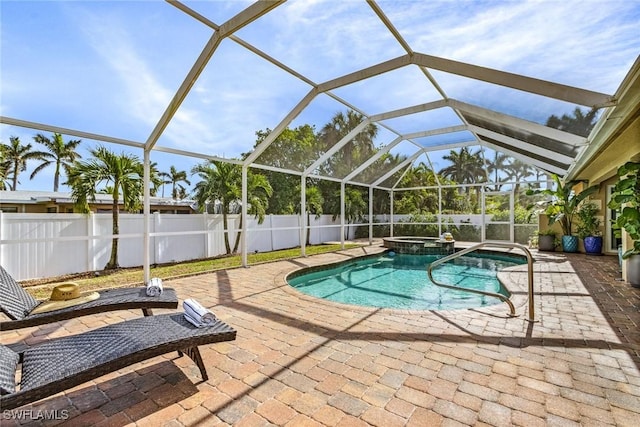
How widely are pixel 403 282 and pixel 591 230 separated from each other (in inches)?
289

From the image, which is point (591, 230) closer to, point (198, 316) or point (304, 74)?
point (304, 74)

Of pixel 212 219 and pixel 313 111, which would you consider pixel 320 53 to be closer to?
pixel 313 111

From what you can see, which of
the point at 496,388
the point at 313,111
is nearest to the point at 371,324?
the point at 496,388

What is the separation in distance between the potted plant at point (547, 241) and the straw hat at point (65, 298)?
1369 cm

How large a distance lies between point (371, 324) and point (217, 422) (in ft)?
7.87

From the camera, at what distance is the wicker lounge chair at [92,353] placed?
198cm

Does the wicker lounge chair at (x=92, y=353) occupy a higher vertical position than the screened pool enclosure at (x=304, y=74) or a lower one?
lower

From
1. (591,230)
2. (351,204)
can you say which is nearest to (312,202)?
(351,204)

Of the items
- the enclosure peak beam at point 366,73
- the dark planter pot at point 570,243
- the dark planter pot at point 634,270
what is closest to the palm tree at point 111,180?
the enclosure peak beam at point 366,73

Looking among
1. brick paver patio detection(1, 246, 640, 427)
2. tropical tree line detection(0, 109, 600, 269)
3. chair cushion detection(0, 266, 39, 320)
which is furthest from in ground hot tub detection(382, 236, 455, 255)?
chair cushion detection(0, 266, 39, 320)

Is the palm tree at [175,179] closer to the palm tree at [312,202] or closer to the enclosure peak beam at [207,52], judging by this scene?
the palm tree at [312,202]

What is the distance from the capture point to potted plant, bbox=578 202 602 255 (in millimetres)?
10477

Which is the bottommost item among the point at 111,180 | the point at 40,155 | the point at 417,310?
the point at 417,310

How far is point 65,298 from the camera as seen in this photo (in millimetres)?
3533
